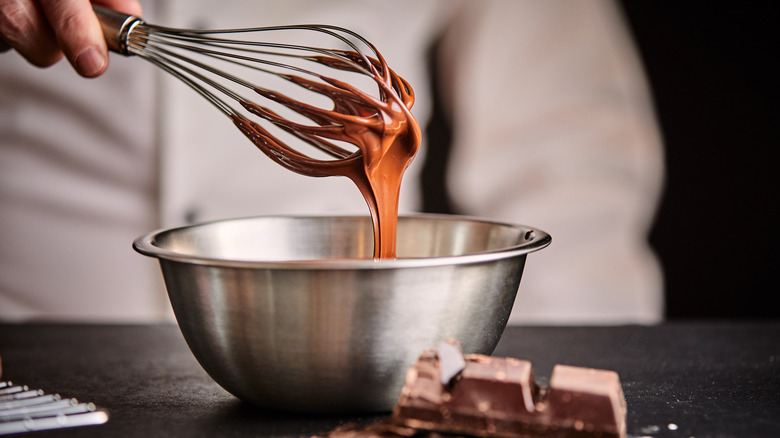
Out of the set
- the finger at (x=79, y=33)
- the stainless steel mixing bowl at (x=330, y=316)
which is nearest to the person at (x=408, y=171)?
the finger at (x=79, y=33)

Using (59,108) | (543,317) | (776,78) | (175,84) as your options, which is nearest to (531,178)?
(543,317)

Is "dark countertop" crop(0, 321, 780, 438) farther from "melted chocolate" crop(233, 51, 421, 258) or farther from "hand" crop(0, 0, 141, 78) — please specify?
"hand" crop(0, 0, 141, 78)

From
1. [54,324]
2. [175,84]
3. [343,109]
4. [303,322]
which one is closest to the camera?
[303,322]

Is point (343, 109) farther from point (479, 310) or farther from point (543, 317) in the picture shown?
point (543, 317)

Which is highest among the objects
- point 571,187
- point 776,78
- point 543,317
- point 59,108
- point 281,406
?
Answer: point 776,78

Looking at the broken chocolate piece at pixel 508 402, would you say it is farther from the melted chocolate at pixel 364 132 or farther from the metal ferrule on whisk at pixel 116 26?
the metal ferrule on whisk at pixel 116 26

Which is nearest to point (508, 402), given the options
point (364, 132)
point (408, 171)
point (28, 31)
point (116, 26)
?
point (364, 132)

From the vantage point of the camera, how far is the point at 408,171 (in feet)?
4.70

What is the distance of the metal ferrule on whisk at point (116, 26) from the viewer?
737 millimetres

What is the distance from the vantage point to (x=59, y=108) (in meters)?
1.41

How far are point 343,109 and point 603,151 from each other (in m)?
0.91

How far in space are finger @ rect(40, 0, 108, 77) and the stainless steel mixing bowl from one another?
0.25m

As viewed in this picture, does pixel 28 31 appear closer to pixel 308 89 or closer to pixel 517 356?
pixel 308 89

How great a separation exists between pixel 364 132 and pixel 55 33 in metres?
0.37
